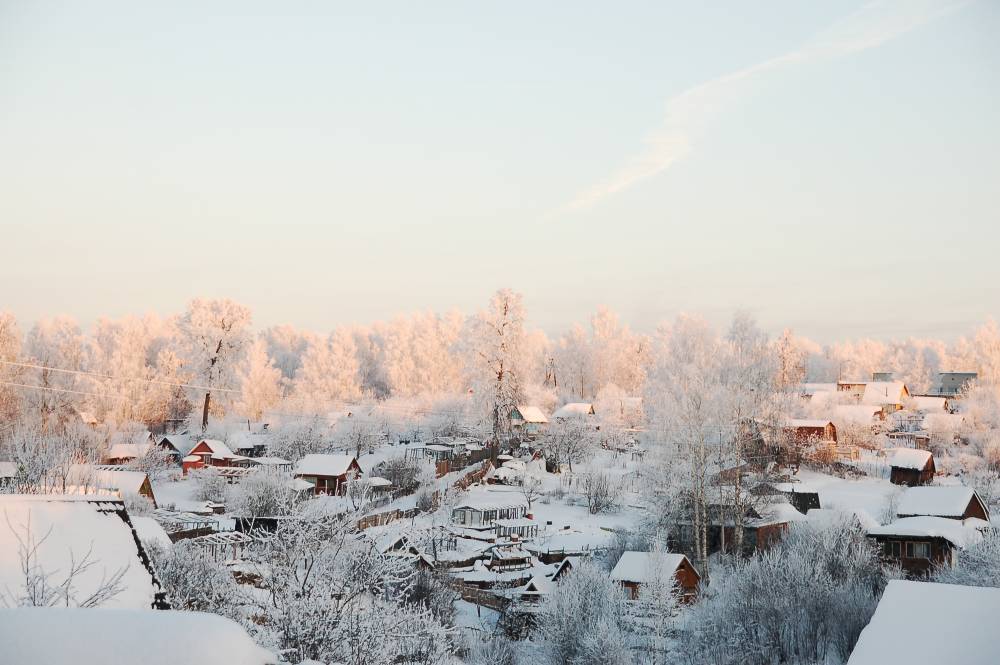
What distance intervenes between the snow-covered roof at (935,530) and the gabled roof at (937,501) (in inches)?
24.0

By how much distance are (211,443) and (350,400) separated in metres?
33.5

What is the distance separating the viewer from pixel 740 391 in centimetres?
3809

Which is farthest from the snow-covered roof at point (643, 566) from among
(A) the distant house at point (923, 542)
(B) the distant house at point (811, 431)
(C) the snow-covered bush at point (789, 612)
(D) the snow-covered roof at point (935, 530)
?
(B) the distant house at point (811, 431)

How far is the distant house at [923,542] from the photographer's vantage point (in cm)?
2953

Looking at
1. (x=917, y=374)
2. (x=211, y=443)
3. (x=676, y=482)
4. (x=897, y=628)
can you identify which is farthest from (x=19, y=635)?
(x=917, y=374)

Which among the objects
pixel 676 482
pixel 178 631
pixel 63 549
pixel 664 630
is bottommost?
pixel 664 630

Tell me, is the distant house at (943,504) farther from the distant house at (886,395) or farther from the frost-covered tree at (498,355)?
the distant house at (886,395)

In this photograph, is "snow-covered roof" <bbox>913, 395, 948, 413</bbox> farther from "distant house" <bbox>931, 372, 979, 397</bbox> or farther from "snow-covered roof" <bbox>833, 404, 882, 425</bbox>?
"distant house" <bbox>931, 372, 979, 397</bbox>

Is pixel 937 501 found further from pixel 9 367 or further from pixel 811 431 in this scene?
pixel 9 367

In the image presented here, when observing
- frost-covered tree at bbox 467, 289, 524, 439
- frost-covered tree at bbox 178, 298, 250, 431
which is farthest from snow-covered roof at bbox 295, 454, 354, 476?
frost-covered tree at bbox 178, 298, 250, 431

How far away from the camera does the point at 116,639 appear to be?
4.96m

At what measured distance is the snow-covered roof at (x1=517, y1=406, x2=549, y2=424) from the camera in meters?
65.1

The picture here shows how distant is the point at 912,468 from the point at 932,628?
124 ft

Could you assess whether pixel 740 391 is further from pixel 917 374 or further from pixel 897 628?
pixel 917 374
